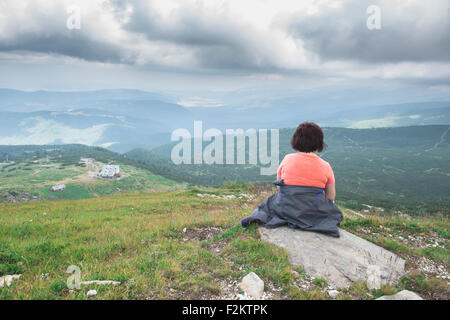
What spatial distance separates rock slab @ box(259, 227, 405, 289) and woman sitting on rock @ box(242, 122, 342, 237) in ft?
0.99

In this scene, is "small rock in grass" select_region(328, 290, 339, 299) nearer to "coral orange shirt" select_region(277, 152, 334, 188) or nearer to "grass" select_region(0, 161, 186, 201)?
"coral orange shirt" select_region(277, 152, 334, 188)

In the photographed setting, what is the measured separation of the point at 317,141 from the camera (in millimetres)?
6664

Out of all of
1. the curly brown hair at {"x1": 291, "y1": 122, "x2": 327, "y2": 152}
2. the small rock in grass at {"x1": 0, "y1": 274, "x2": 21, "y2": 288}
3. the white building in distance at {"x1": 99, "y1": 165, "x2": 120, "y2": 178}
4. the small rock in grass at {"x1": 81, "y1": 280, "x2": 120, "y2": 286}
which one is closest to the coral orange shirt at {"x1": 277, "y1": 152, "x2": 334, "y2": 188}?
the curly brown hair at {"x1": 291, "y1": 122, "x2": 327, "y2": 152}

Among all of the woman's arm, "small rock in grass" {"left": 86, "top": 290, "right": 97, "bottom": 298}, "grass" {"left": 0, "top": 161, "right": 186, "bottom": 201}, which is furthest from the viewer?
"grass" {"left": 0, "top": 161, "right": 186, "bottom": 201}

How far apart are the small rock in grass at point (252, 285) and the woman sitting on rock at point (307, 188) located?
2.44 metres

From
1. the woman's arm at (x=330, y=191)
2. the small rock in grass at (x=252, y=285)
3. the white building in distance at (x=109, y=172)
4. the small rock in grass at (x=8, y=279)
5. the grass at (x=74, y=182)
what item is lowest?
the grass at (x=74, y=182)

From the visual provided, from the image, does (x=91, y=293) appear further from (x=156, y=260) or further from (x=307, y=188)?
(x=307, y=188)

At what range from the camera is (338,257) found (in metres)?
5.90

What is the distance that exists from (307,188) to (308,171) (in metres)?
0.48

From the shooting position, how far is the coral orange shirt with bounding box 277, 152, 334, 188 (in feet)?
22.5

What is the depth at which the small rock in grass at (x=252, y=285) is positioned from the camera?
15.4 ft

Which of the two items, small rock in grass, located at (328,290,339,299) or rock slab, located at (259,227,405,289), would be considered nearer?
small rock in grass, located at (328,290,339,299)

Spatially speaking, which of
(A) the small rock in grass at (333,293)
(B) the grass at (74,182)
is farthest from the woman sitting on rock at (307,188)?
(B) the grass at (74,182)

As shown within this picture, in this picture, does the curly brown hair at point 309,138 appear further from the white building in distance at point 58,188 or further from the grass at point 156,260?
the white building in distance at point 58,188
